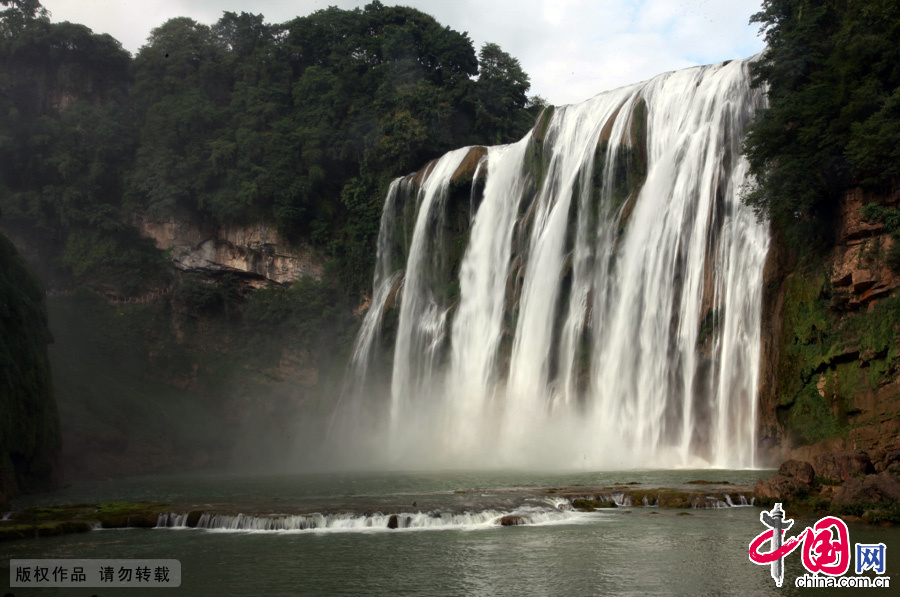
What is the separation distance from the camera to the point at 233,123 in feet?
183

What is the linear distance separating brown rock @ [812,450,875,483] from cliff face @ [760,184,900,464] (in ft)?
6.75

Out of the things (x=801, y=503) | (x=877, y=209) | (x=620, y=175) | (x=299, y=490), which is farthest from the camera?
(x=620, y=175)

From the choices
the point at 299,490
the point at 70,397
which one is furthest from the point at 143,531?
the point at 70,397

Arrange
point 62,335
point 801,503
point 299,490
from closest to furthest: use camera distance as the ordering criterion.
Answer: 1. point 801,503
2. point 299,490
3. point 62,335

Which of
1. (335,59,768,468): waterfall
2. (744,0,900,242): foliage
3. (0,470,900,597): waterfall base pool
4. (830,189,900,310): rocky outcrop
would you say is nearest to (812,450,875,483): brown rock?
(0,470,900,597): waterfall base pool

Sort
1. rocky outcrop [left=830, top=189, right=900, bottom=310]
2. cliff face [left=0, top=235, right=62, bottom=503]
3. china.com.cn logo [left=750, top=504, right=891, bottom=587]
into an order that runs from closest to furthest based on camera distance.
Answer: china.com.cn logo [left=750, top=504, right=891, bottom=587] → rocky outcrop [left=830, top=189, right=900, bottom=310] → cliff face [left=0, top=235, right=62, bottom=503]

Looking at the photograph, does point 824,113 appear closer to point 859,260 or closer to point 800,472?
point 859,260

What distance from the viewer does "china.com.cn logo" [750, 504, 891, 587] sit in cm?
1167

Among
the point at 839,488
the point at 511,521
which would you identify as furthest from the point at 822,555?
the point at 511,521

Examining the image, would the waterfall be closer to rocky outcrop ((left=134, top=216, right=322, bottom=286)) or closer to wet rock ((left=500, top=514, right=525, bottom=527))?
rocky outcrop ((left=134, top=216, right=322, bottom=286))

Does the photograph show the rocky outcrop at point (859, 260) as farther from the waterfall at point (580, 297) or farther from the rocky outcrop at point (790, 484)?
the rocky outcrop at point (790, 484)

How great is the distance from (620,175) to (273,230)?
978 inches

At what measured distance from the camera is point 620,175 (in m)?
35.1

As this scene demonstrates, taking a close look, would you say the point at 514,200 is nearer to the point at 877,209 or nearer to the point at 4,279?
the point at 877,209
